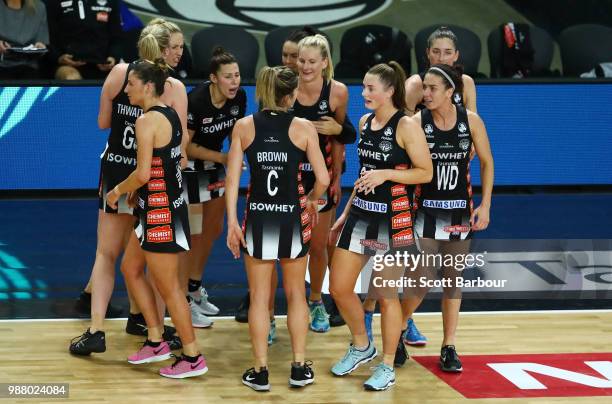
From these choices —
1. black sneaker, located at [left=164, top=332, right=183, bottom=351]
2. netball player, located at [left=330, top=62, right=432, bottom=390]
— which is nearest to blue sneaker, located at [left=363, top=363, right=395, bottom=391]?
netball player, located at [left=330, top=62, right=432, bottom=390]

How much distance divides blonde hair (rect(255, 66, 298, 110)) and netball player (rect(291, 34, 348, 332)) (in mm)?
761

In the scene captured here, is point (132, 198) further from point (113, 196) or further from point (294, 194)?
point (294, 194)

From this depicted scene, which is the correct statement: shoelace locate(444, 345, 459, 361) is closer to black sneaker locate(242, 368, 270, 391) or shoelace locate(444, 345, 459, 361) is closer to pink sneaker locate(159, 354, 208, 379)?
black sneaker locate(242, 368, 270, 391)

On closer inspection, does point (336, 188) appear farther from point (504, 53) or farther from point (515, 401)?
point (504, 53)

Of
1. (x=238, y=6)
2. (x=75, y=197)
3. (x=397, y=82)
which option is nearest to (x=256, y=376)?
(x=397, y=82)

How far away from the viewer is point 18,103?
1025 cm

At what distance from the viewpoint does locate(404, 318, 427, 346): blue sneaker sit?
6.60m

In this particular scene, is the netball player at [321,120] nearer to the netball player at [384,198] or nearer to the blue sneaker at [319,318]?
the blue sneaker at [319,318]

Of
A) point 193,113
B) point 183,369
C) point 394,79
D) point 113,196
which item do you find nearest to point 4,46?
point 193,113

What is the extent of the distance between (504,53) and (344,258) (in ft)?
20.3

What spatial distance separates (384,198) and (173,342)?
5.60 ft

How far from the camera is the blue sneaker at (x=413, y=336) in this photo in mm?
6602

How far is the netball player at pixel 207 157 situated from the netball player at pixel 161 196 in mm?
677

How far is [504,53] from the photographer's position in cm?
1141
